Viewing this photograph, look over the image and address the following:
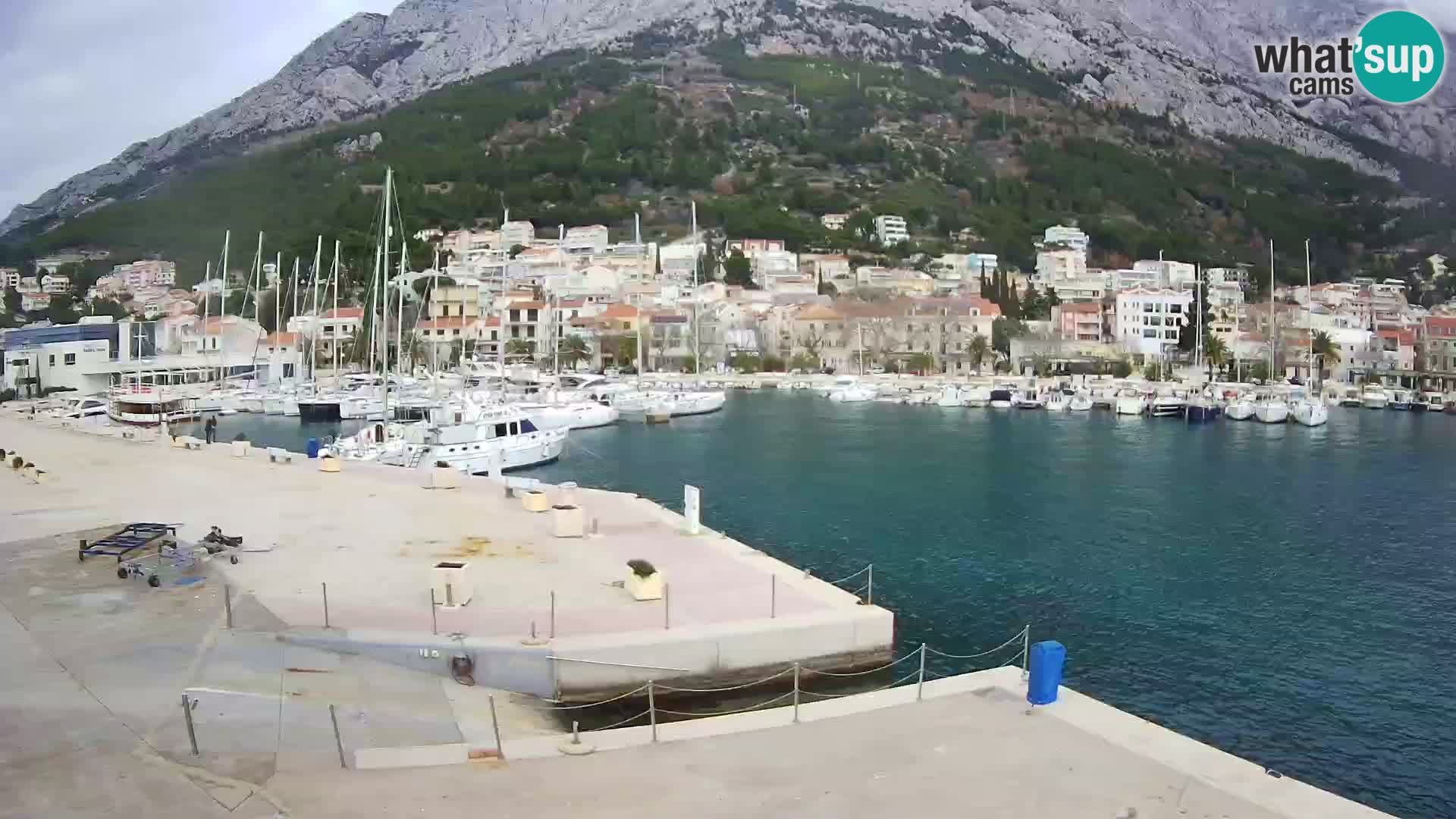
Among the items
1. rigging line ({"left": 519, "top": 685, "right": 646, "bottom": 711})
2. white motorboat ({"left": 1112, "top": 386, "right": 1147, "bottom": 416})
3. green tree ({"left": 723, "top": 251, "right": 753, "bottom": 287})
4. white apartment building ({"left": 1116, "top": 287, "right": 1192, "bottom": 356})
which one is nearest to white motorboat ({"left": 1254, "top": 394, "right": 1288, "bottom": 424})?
white motorboat ({"left": 1112, "top": 386, "right": 1147, "bottom": 416})

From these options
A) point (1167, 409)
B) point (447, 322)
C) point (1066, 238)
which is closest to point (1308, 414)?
point (1167, 409)

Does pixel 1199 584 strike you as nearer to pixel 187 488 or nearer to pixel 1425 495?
pixel 1425 495

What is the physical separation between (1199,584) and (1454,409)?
53.1 m

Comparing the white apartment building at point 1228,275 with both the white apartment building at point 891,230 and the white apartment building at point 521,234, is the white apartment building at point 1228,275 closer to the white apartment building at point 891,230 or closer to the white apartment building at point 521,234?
the white apartment building at point 891,230

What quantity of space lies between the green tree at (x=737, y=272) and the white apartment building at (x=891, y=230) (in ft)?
79.2

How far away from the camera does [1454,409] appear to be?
6006 cm

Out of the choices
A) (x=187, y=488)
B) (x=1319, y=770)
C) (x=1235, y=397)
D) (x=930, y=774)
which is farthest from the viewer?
(x=1235, y=397)

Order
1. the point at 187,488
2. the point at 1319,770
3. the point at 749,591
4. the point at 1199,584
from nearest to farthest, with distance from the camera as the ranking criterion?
1. the point at 1319,770
2. the point at 749,591
3. the point at 1199,584
4. the point at 187,488

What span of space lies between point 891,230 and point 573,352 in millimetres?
58913

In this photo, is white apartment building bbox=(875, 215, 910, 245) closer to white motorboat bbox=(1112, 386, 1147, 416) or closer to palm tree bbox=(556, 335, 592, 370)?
palm tree bbox=(556, 335, 592, 370)

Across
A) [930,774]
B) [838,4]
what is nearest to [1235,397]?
[930,774]

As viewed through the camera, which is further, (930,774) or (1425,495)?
(1425,495)

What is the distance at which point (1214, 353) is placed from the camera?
77.6 metres

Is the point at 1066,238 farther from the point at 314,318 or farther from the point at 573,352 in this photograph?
the point at 314,318
